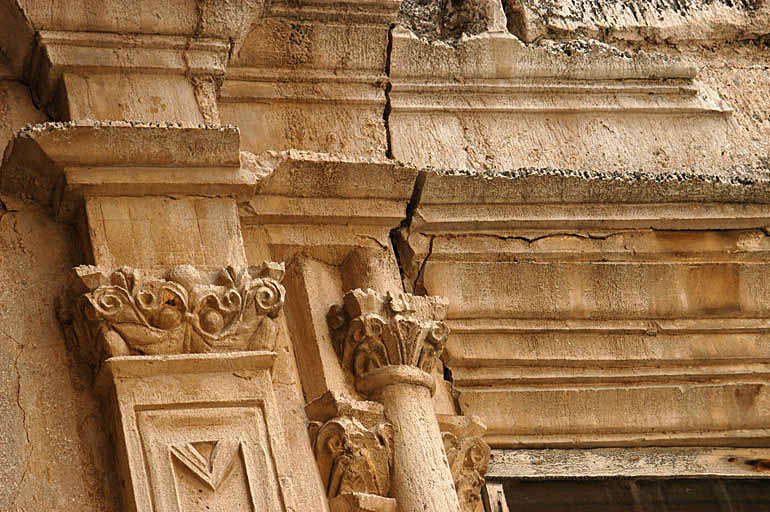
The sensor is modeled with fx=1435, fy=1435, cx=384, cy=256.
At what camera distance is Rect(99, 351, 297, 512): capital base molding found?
3.33 metres

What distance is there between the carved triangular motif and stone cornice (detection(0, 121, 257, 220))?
0.75m

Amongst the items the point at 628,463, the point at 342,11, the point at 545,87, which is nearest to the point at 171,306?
the point at 342,11

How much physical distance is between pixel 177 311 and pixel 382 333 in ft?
2.04

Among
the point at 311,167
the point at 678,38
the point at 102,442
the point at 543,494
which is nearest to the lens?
the point at 102,442

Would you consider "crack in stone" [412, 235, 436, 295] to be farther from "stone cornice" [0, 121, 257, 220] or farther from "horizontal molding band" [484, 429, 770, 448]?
"stone cornice" [0, 121, 257, 220]

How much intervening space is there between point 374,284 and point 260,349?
0.58m

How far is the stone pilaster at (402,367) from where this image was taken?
145 inches

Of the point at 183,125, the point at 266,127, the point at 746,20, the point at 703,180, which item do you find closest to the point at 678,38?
the point at 746,20

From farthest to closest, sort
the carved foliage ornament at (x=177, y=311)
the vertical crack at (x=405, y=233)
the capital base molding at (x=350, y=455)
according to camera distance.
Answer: the vertical crack at (x=405, y=233) → the capital base molding at (x=350, y=455) → the carved foliage ornament at (x=177, y=311)

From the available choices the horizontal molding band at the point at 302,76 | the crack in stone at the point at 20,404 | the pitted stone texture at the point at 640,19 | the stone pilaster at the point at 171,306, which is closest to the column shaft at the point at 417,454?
the stone pilaster at the point at 171,306

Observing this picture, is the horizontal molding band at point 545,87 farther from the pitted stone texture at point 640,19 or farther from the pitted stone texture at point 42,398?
the pitted stone texture at point 42,398

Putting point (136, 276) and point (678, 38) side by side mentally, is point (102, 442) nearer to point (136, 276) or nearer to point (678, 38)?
point (136, 276)

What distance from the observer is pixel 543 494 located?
4336 millimetres

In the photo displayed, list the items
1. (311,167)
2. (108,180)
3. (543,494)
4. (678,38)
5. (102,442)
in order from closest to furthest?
(102,442) < (108,180) < (311,167) < (543,494) < (678,38)
